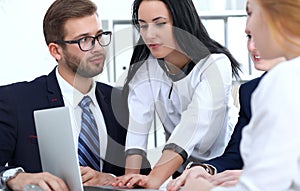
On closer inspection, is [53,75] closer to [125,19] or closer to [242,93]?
[242,93]

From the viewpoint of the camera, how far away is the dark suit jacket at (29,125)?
2.00m

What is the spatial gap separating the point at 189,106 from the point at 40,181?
1.90 feet

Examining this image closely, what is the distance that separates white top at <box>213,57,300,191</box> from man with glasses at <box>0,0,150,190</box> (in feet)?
3.76

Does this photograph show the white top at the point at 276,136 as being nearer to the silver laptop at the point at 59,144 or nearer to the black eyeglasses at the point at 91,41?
the silver laptop at the point at 59,144

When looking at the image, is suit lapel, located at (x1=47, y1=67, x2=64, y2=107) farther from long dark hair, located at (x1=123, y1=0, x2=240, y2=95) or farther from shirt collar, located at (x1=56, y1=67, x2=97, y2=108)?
long dark hair, located at (x1=123, y1=0, x2=240, y2=95)

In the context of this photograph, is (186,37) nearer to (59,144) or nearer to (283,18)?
(59,144)

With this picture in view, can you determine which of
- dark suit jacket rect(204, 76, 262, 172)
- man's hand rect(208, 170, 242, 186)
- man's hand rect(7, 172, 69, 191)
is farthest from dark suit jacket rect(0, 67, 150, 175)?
man's hand rect(208, 170, 242, 186)

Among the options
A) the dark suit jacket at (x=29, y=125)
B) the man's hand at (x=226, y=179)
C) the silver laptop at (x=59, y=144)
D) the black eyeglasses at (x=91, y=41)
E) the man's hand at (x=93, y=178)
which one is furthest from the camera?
the black eyeglasses at (x=91, y=41)

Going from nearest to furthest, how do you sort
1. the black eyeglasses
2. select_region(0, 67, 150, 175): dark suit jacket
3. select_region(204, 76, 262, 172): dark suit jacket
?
1. select_region(204, 76, 262, 172): dark suit jacket
2. select_region(0, 67, 150, 175): dark suit jacket
3. the black eyeglasses

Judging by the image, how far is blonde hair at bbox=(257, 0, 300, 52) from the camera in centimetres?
86

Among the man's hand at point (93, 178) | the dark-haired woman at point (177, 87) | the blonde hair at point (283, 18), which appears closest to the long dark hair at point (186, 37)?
the dark-haired woman at point (177, 87)

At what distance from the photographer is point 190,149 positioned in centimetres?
185

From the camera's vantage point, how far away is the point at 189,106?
1.92m

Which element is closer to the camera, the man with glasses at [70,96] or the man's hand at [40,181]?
the man's hand at [40,181]
